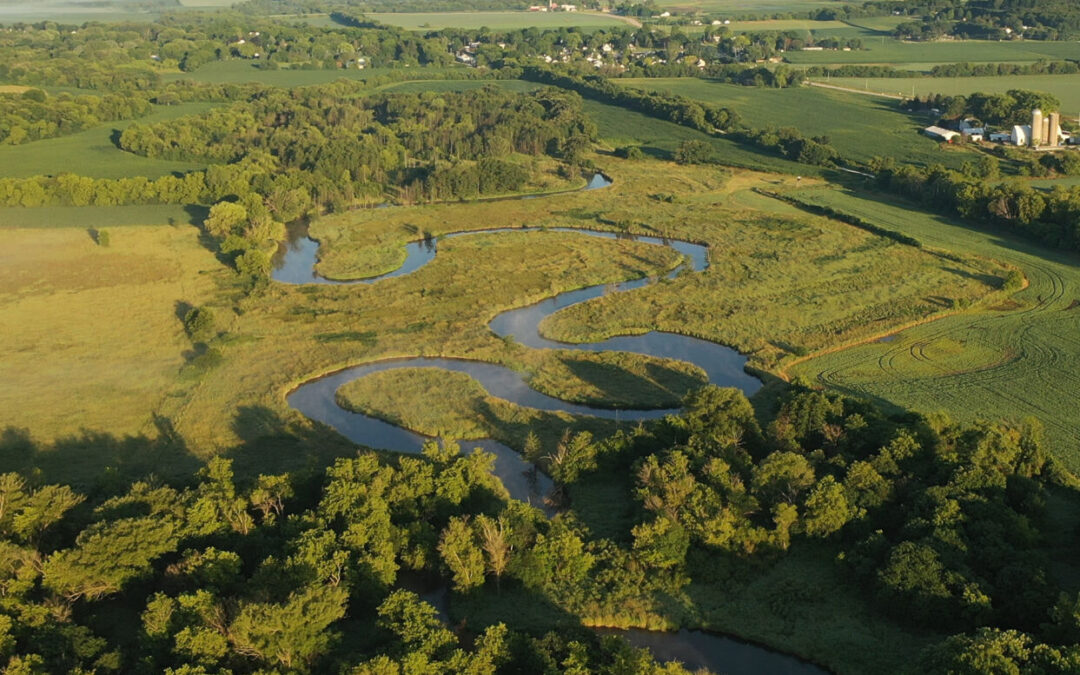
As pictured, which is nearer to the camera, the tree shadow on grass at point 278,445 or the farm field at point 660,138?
the tree shadow on grass at point 278,445

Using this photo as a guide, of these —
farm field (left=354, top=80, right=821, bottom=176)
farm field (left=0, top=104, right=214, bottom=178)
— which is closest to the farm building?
farm field (left=354, top=80, right=821, bottom=176)

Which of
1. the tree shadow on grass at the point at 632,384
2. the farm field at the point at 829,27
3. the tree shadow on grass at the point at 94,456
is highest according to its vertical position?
the farm field at the point at 829,27

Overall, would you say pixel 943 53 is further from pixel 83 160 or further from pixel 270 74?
pixel 83 160

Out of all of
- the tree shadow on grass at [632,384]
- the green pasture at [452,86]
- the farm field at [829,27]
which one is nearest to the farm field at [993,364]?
the tree shadow on grass at [632,384]

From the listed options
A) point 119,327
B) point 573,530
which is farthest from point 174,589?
point 119,327

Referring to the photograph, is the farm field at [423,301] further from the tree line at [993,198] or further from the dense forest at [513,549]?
the dense forest at [513,549]

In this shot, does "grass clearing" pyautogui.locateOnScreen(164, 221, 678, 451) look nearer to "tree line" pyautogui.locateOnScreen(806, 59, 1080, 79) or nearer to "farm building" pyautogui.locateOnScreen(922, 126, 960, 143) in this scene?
"farm building" pyautogui.locateOnScreen(922, 126, 960, 143)

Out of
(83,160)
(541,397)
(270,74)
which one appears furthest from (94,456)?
(270,74)

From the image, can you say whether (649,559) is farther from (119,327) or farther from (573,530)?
(119,327)
